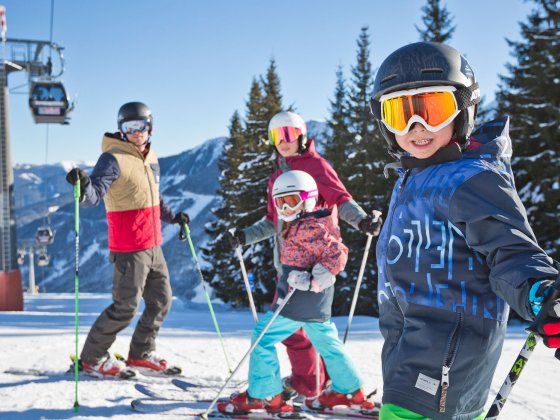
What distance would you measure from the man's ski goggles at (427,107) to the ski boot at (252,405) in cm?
225

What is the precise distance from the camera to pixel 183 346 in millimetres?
5945

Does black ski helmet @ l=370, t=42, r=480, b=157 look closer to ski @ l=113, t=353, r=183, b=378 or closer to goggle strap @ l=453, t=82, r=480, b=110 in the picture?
goggle strap @ l=453, t=82, r=480, b=110

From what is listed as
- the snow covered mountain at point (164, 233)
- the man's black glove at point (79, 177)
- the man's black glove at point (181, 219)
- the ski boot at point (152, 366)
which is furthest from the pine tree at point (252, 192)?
the snow covered mountain at point (164, 233)

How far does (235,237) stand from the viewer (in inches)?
162

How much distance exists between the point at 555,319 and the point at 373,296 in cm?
1742

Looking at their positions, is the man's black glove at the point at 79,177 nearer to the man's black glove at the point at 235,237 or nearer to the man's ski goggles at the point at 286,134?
the man's black glove at the point at 235,237

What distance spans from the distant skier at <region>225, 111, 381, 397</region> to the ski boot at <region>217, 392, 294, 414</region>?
580 millimetres

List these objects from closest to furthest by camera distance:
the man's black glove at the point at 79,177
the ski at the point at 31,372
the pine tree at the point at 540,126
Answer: the man's black glove at the point at 79,177 → the ski at the point at 31,372 → the pine tree at the point at 540,126

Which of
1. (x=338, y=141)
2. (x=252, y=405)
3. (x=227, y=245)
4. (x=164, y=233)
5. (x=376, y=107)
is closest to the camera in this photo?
(x=376, y=107)

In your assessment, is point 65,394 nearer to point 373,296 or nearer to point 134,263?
point 134,263

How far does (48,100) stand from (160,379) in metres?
16.3

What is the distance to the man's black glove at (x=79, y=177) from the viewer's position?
11.7 ft

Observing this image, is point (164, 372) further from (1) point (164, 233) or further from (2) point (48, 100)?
(1) point (164, 233)

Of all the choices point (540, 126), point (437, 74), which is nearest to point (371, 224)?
point (437, 74)
